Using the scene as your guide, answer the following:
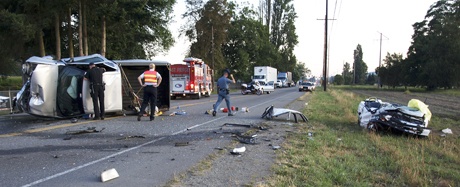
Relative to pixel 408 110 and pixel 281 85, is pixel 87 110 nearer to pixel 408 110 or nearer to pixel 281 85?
pixel 408 110

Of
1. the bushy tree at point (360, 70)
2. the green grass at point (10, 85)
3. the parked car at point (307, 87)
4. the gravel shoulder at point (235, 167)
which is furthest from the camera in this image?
the bushy tree at point (360, 70)

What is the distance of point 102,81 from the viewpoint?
10688 millimetres


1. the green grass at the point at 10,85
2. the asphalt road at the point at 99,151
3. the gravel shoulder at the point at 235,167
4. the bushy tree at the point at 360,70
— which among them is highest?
the bushy tree at the point at 360,70

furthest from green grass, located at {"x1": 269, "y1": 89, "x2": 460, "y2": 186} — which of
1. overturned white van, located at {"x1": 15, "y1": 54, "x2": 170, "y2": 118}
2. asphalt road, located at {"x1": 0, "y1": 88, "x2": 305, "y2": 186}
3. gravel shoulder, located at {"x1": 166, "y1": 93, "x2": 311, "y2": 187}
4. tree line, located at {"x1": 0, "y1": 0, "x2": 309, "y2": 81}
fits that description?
tree line, located at {"x1": 0, "y1": 0, "x2": 309, "y2": 81}

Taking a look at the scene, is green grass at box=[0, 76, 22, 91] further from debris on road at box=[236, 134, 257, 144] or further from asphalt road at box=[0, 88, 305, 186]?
debris on road at box=[236, 134, 257, 144]

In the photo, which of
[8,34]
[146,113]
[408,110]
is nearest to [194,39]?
[8,34]

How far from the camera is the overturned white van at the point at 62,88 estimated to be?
393 inches

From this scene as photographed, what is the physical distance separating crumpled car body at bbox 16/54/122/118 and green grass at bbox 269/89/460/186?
590 cm

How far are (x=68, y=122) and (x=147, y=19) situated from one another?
19.3 m

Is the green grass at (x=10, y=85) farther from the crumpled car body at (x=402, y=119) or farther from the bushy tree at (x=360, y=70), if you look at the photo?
the bushy tree at (x=360, y=70)

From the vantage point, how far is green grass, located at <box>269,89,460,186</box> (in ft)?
17.5

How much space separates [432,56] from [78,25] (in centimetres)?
5772

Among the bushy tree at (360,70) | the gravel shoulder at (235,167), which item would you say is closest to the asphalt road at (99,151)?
the gravel shoulder at (235,167)

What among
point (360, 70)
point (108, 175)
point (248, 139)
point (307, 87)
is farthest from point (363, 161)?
point (360, 70)
